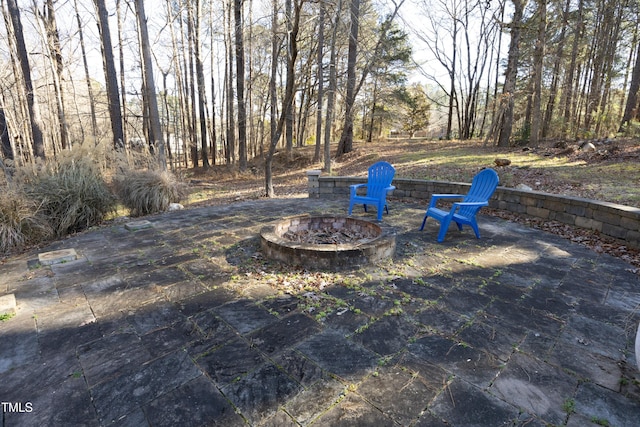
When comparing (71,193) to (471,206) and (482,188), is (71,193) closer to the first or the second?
(471,206)

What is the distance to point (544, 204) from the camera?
13.8 feet

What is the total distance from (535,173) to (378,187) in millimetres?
3644

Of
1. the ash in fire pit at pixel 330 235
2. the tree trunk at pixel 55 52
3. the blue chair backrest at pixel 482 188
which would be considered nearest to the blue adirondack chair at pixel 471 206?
the blue chair backrest at pixel 482 188

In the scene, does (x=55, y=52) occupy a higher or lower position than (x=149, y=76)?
higher

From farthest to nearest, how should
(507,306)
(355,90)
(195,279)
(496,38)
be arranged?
(496,38)
(355,90)
(195,279)
(507,306)

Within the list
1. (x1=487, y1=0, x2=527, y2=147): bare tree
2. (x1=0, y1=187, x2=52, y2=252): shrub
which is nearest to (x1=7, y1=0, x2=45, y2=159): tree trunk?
(x1=0, y1=187, x2=52, y2=252): shrub

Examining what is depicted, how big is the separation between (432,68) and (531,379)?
55.5 feet

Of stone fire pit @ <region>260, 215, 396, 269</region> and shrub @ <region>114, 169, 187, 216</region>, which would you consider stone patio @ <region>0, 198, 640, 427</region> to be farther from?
shrub @ <region>114, 169, 187, 216</region>

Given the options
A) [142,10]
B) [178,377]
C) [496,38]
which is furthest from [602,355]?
[496,38]

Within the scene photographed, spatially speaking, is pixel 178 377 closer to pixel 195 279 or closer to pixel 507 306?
pixel 195 279

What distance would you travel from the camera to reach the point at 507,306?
2.18 m

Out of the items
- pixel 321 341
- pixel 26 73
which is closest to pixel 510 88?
pixel 321 341

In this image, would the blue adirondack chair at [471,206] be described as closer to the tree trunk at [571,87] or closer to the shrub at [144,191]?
the shrub at [144,191]

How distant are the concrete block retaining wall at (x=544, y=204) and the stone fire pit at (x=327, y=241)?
2.28m
